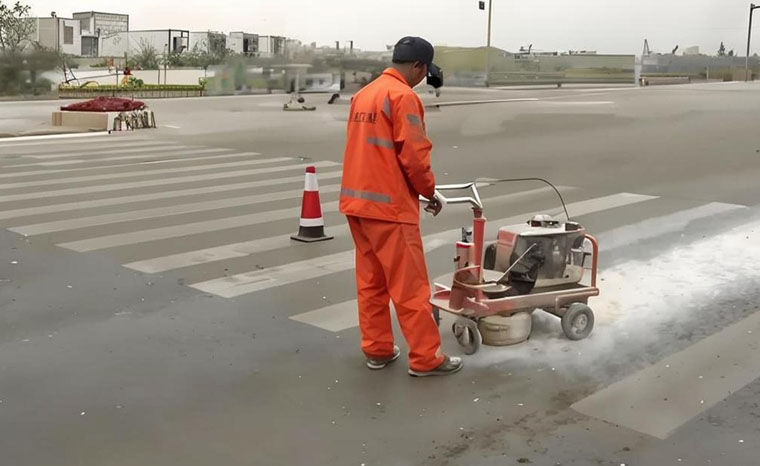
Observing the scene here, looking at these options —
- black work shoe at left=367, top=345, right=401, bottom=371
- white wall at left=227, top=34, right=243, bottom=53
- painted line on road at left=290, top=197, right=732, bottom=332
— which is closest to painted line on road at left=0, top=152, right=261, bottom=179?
painted line on road at left=290, top=197, right=732, bottom=332

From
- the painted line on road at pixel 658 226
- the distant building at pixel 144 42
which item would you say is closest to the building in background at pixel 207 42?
the distant building at pixel 144 42

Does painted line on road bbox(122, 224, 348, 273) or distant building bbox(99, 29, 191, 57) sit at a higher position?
distant building bbox(99, 29, 191, 57)

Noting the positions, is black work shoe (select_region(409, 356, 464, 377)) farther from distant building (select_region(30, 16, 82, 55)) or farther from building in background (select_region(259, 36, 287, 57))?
distant building (select_region(30, 16, 82, 55))

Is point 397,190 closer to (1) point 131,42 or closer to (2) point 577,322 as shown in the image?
(2) point 577,322

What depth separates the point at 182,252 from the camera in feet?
24.8

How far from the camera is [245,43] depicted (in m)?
27.8

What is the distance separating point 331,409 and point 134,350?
4.95 ft

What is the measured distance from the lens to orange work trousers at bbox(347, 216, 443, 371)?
4352 mm

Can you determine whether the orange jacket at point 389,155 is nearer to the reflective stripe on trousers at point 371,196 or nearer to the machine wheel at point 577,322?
the reflective stripe on trousers at point 371,196

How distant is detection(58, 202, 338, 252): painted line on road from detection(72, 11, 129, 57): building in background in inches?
2174

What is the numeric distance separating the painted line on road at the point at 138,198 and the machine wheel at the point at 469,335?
20.7ft

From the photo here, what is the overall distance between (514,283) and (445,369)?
87 cm

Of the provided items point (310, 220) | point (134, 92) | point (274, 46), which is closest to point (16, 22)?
point (134, 92)

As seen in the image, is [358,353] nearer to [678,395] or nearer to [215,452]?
[215,452]
